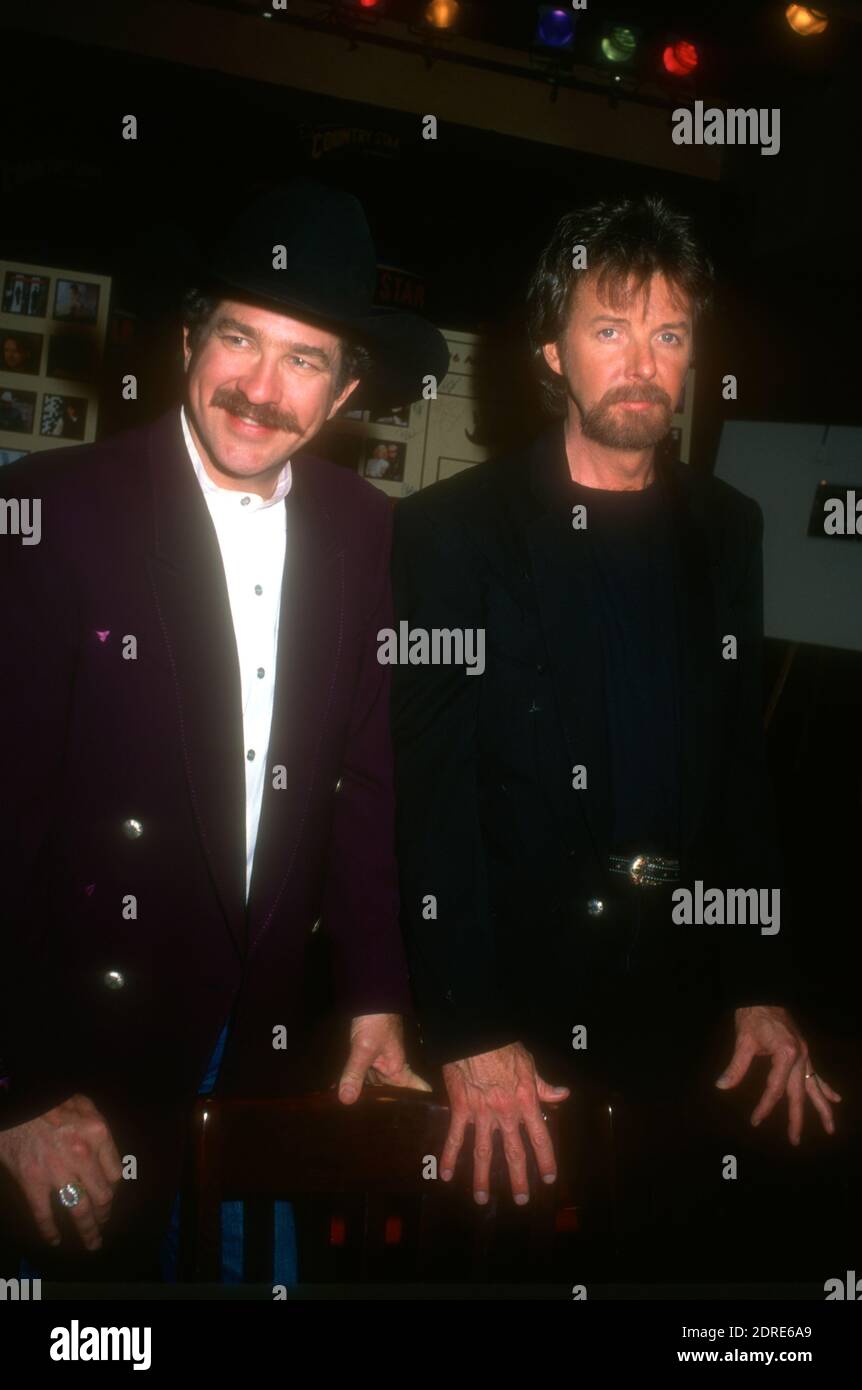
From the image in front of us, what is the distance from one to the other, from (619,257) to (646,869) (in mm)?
1366

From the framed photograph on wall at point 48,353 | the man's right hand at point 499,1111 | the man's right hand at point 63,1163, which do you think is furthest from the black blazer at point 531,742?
the framed photograph on wall at point 48,353

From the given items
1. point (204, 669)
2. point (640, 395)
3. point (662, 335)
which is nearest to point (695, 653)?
point (640, 395)

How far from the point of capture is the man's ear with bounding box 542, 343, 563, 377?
236 cm

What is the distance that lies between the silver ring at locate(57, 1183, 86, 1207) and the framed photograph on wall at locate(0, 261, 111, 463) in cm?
403

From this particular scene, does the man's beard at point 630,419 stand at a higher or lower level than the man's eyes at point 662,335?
lower

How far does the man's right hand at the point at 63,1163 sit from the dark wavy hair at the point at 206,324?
134cm

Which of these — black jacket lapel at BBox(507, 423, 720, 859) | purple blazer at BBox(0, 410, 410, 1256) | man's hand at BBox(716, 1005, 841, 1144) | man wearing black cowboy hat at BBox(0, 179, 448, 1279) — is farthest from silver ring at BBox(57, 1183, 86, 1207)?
black jacket lapel at BBox(507, 423, 720, 859)

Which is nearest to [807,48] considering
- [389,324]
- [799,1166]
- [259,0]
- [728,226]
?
[728,226]

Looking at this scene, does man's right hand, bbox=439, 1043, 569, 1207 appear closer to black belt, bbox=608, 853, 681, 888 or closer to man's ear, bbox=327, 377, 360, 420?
black belt, bbox=608, 853, 681, 888

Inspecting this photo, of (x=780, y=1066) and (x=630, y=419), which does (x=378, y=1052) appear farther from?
(x=630, y=419)

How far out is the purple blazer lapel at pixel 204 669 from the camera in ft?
5.23

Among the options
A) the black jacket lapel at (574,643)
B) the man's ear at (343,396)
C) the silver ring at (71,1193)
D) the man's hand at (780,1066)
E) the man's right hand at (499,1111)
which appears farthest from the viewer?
the black jacket lapel at (574,643)

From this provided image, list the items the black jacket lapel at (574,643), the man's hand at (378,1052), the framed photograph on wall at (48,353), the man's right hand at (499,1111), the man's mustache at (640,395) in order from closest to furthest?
the man's right hand at (499,1111), the man's hand at (378,1052), the black jacket lapel at (574,643), the man's mustache at (640,395), the framed photograph on wall at (48,353)

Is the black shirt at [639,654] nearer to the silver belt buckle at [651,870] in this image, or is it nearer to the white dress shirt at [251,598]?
the silver belt buckle at [651,870]
